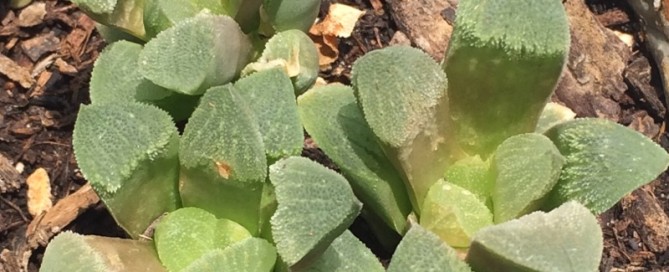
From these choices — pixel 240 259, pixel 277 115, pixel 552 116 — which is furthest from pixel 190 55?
pixel 552 116

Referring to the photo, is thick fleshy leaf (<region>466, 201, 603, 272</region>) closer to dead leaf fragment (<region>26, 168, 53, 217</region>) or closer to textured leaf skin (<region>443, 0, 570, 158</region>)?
textured leaf skin (<region>443, 0, 570, 158</region>)

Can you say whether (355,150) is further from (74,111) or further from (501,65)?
(74,111)

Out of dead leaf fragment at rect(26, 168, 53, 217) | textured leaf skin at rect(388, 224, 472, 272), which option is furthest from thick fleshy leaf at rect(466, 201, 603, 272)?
dead leaf fragment at rect(26, 168, 53, 217)

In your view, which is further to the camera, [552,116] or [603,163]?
[552,116]

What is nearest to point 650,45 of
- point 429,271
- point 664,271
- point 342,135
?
point 664,271

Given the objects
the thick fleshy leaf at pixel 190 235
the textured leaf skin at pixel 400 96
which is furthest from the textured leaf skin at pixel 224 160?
the textured leaf skin at pixel 400 96

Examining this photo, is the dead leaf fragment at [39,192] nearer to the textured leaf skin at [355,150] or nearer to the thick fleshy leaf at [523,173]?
the textured leaf skin at [355,150]
